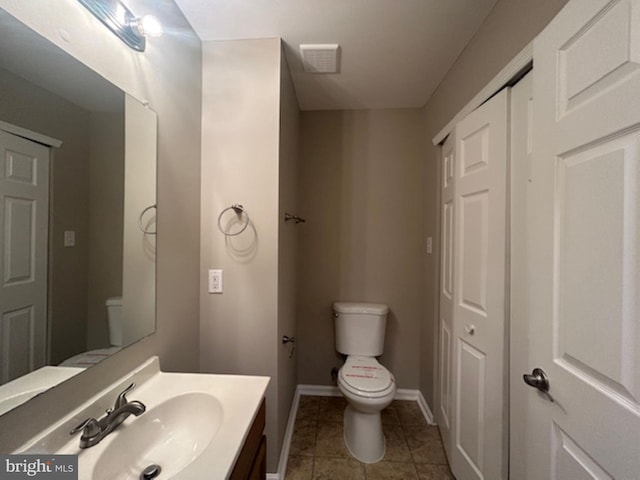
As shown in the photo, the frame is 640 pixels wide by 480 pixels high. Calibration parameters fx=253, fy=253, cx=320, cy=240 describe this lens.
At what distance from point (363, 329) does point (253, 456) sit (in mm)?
1302

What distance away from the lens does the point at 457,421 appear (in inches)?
55.5

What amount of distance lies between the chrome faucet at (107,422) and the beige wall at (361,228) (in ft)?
4.89

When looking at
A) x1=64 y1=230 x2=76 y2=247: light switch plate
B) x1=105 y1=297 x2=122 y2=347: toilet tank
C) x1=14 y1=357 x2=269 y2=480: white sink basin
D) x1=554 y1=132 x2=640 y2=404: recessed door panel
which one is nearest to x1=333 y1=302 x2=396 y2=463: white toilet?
x1=14 y1=357 x2=269 y2=480: white sink basin

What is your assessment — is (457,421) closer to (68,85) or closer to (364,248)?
(364,248)

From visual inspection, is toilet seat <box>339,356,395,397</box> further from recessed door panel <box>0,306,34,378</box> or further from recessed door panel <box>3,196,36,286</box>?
recessed door panel <box>3,196,36,286</box>

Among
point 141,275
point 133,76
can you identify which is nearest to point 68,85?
point 133,76

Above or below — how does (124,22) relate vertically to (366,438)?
above

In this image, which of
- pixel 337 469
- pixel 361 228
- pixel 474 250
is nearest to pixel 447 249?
pixel 474 250

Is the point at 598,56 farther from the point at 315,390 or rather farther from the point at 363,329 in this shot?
the point at 315,390

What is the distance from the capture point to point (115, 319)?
34.0 inches

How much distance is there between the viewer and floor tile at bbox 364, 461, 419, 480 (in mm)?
1469

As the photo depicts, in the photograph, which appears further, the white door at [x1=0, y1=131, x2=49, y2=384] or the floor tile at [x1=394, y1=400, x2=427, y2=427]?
the floor tile at [x1=394, y1=400, x2=427, y2=427]

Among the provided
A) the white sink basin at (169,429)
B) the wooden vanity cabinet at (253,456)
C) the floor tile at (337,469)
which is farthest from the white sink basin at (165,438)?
the floor tile at (337,469)

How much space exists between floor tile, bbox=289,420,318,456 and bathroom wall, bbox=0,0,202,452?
2.99 ft
